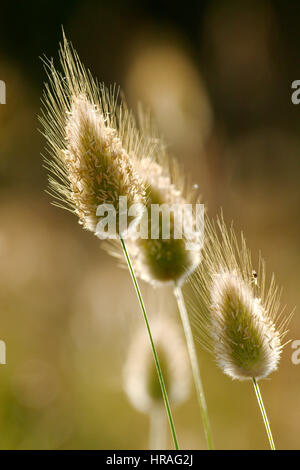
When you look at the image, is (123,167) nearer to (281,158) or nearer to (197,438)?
(197,438)

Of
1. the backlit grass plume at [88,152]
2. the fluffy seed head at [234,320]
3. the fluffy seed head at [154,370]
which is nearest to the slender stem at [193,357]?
the fluffy seed head at [234,320]

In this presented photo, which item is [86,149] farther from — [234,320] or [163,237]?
[234,320]

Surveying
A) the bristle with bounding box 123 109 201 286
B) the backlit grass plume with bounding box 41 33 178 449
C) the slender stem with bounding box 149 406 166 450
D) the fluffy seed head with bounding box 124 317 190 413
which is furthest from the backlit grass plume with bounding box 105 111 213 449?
the slender stem with bounding box 149 406 166 450

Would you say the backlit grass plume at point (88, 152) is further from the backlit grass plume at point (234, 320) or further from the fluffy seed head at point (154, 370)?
the fluffy seed head at point (154, 370)

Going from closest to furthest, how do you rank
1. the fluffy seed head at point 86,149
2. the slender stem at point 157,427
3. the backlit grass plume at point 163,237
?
the fluffy seed head at point 86,149, the backlit grass plume at point 163,237, the slender stem at point 157,427

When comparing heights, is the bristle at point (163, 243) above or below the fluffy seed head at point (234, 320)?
above

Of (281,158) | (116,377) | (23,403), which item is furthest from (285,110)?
(23,403)
